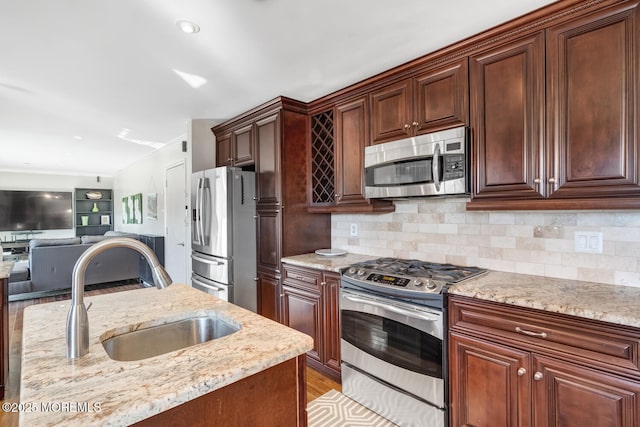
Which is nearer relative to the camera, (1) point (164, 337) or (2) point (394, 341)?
(1) point (164, 337)

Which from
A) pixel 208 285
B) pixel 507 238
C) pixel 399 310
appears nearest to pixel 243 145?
pixel 208 285

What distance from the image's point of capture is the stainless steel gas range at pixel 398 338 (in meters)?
1.84

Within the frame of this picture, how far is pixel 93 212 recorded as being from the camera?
876cm

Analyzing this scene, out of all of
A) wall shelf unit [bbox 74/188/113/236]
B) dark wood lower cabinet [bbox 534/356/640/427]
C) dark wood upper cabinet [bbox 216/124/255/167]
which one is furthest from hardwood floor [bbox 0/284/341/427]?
wall shelf unit [bbox 74/188/113/236]

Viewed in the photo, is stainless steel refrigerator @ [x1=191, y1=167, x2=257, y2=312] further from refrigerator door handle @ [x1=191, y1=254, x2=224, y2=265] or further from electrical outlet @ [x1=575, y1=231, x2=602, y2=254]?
electrical outlet @ [x1=575, y1=231, x2=602, y2=254]

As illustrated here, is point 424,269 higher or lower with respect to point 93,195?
lower

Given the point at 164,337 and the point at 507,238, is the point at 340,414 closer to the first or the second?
the point at 164,337

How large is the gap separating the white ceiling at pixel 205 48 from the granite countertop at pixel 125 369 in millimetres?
1583

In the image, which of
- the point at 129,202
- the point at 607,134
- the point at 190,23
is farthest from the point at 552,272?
the point at 129,202

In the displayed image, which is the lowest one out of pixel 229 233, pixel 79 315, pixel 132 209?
pixel 79 315

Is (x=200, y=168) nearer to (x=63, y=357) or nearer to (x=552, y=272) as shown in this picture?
(x=63, y=357)

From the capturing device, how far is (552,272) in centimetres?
197

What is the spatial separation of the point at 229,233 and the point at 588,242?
2.69 meters

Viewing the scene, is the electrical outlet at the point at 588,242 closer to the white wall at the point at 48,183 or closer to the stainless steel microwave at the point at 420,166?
the stainless steel microwave at the point at 420,166
